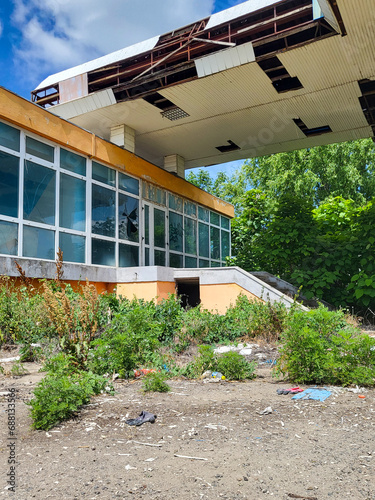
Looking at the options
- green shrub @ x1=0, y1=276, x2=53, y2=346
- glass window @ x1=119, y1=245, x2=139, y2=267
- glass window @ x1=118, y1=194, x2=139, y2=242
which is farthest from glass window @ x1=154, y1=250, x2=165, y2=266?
green shrub @ x1=0, y1=276, x2=53, y2=346

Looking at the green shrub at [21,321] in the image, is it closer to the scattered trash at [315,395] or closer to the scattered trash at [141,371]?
the scattered trash at [141,371]

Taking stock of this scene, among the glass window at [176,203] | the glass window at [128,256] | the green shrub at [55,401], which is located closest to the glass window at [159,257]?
the glass window at [128,256]

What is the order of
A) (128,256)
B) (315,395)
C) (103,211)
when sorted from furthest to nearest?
(128,256)
(103,211)
(315,395)

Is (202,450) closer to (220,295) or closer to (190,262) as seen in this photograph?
(220,295)

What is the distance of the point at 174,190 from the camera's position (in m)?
16.3

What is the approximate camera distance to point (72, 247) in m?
11.3

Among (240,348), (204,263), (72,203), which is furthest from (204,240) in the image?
(240,348)

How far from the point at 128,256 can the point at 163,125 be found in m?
4.81

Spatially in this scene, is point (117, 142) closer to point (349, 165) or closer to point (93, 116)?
point (93, 116)

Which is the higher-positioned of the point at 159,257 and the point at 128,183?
the point at 128,183

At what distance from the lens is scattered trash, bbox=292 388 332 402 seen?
4539 mm

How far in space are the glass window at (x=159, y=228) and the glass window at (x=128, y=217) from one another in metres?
1.14

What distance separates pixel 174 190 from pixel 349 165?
17716 millimetres

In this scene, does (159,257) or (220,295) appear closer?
(220,295)
